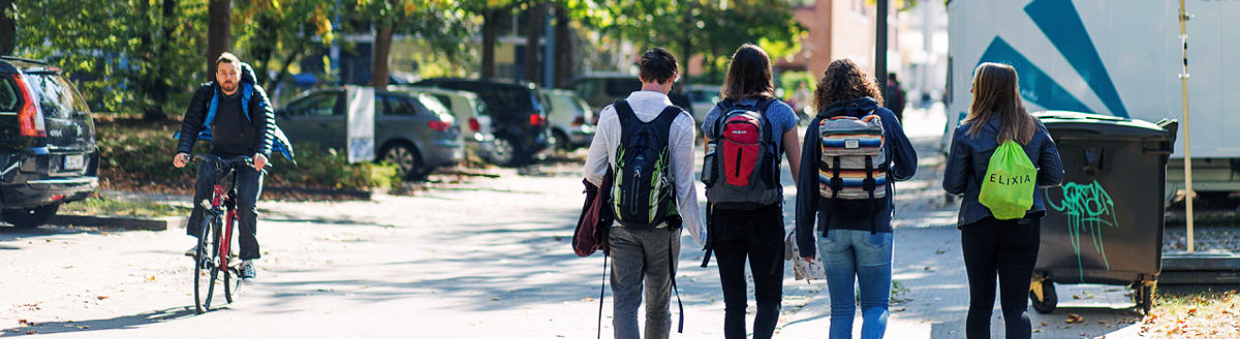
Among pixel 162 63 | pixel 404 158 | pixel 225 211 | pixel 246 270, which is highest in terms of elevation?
pixel 162 63

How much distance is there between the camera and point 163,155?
17.3 meters

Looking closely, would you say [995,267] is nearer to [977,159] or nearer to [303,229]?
[977,159]

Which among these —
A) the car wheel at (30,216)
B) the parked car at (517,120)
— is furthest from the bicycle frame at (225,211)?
the parked car at (517,120)

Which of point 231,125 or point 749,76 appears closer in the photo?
point 749,76

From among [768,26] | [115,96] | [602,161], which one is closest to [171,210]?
[115,96]

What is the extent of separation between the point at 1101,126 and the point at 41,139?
759 cm

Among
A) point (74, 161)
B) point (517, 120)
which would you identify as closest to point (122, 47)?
point (517, 120)

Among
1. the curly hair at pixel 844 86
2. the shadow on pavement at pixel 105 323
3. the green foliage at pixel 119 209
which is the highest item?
the curly hair at pixel 844 86

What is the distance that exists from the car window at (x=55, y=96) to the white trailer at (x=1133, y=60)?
7.50 metres

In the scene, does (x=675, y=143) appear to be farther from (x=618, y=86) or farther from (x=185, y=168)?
(x=618, y=86)

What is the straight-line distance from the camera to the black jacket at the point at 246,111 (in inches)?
328

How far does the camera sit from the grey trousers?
5.84 metres

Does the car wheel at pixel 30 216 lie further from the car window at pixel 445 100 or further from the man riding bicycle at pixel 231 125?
the car window at pixel 445 100

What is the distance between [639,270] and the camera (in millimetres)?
5918
